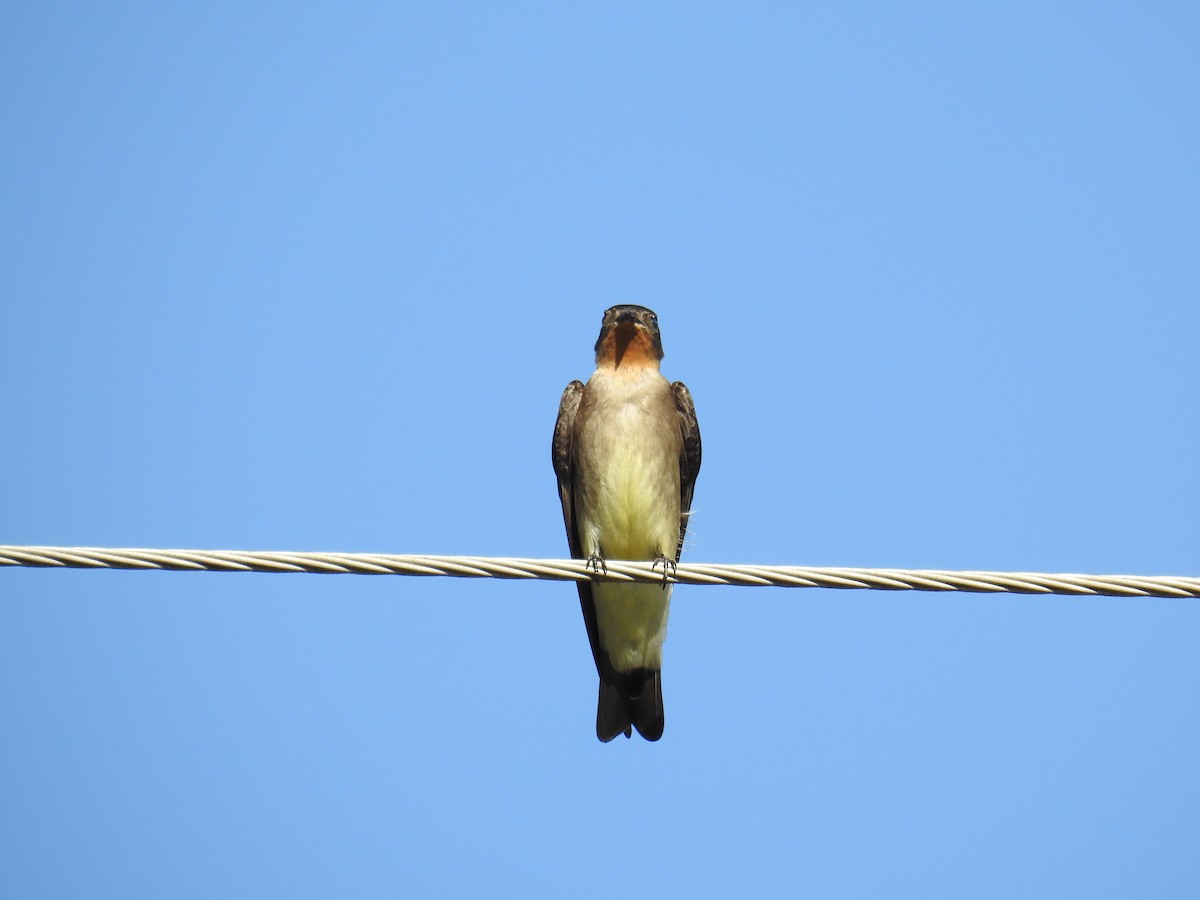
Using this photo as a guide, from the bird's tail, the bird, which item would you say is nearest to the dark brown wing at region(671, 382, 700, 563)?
the bird

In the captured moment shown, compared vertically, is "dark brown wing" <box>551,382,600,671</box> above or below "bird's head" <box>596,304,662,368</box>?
below

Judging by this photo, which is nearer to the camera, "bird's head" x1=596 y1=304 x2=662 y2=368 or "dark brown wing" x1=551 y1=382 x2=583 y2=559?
"dark brown wing" x1=551 y1=382 x2=583 y2=559

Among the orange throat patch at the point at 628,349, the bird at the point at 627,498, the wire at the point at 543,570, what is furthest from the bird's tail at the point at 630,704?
the wire at the point at 543,570

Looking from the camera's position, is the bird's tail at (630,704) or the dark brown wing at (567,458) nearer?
the bird's tail at (630,704)

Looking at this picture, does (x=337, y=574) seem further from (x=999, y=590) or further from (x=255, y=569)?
(x=999, y=590)

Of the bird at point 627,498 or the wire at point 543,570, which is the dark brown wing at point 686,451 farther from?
the wire at point 543,570

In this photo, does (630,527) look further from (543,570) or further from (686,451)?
(543,570)

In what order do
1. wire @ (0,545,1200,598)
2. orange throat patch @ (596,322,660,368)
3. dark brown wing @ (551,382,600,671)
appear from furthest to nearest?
1. orange throat patch @ (596,322,660,368)
2. dark brown wing @ (551,382,600,671)
3. wire @ (0,545,1200,598)

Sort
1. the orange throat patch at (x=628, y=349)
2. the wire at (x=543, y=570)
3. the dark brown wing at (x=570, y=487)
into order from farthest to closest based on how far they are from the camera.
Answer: the orange throat patch at (x=628, y=349) → the dark brown wing at (x=570, y=487) → the wire at (x=543, y=570)

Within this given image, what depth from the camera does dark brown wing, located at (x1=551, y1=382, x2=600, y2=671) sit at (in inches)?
390

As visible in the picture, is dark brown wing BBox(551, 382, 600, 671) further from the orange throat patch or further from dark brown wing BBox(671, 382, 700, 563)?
dark brown wing BBox(671, 382, 700, 563)

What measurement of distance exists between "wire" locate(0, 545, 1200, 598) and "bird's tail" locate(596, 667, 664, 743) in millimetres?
3726

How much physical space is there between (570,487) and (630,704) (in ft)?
5.27

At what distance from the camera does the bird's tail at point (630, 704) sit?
31.8 ft
